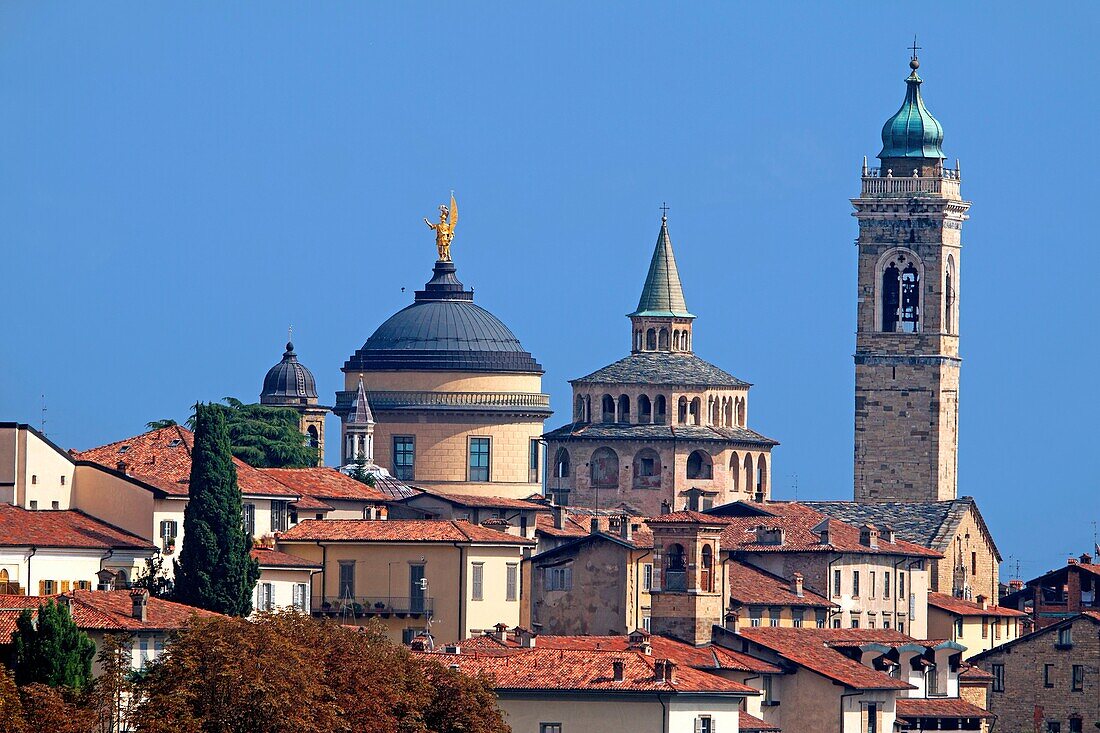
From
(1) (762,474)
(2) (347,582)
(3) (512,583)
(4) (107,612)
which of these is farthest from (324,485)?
(1) (762,474)

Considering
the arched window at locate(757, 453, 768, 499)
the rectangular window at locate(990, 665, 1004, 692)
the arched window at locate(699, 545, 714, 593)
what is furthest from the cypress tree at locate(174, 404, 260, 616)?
the arched window at locate(757, 453, 768, 499)

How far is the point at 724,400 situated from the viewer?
16875 cm

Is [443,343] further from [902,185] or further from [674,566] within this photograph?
[674,566]

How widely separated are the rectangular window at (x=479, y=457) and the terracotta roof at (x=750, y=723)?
5710 cm

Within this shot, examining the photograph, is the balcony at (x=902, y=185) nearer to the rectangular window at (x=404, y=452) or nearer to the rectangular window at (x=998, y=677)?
the rectangular window at (x=404, y=452)

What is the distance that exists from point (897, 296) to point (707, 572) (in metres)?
52.9

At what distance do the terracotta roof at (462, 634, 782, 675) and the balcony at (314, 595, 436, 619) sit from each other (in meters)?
2.73

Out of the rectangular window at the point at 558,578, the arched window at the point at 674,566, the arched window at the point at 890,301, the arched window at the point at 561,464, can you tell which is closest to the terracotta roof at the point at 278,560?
the rectangular window at the point at 558,578

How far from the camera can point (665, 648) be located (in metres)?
109

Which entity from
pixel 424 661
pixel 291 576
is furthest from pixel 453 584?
pixel 424 661

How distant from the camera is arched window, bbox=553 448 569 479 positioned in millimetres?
166625

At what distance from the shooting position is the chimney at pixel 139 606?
9569cm

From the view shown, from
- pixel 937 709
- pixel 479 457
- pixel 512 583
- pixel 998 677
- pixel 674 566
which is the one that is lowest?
pixel 937 709

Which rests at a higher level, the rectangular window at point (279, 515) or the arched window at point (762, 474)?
the arched window at point (762, 474)
